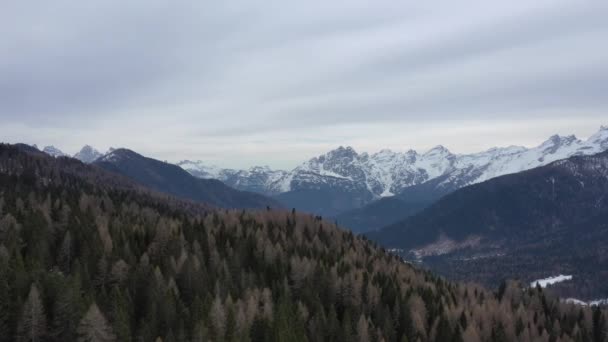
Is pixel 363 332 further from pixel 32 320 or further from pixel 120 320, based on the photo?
pixel 32 320

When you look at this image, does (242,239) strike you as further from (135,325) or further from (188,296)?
(135,325)

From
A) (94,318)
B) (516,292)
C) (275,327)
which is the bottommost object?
(516,292)

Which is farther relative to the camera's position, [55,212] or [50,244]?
[55,212]

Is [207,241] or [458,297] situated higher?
[207,241]

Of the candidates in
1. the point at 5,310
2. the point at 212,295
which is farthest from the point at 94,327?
the point at 212,295

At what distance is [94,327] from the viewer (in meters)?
65.6

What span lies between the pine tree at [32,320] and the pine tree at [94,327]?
6527 millimetres

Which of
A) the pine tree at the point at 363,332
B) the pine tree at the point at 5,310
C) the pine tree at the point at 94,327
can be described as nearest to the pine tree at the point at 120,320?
the pine tree at the point at 94,327

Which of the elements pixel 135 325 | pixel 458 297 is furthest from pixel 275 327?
pixel 458 297

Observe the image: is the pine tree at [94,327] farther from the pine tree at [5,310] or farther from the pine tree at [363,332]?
the pine tree at [363,332]

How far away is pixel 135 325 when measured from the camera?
82.7m

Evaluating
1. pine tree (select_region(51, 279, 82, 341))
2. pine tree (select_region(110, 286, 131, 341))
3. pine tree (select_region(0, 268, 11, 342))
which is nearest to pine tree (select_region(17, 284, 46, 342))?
pine tree (select_region(51, 279, 82, 341))

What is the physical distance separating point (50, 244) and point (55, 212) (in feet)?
152

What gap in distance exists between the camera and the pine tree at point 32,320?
68.1 metres
